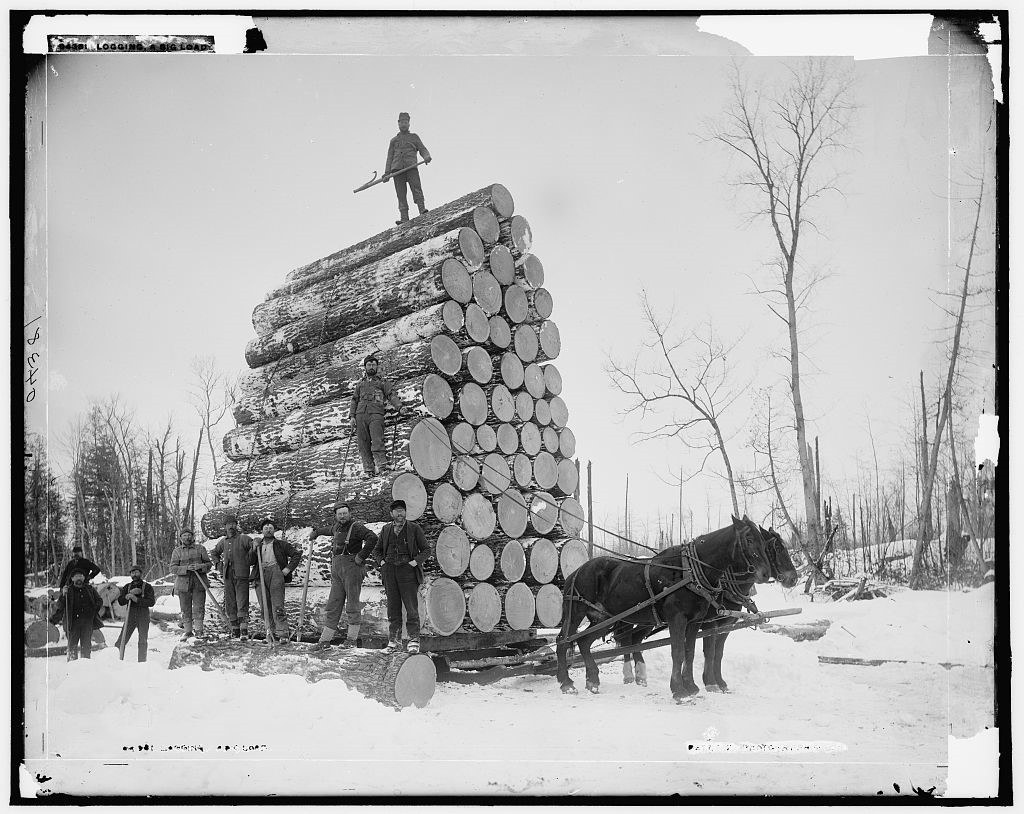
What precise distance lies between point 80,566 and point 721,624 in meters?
6.16

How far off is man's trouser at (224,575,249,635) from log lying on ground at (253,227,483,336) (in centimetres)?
329

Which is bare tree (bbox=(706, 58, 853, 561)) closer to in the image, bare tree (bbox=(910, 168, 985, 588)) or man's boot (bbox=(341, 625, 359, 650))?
bare tree (bbox=(910, 168, 985, 588))

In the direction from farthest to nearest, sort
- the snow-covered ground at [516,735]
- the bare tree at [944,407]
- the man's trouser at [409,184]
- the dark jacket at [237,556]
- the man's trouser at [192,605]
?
the man's trouser at [409,184]
the man's trouser at [192,605]
the dark jacket at [237,556]
the bare tree at [944,407]
the snow-covered ground at [516,735]

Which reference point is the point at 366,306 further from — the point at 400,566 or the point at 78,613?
the point at 78,613

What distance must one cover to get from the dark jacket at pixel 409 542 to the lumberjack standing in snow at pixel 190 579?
102 inches

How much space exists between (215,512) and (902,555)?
8.23 metres

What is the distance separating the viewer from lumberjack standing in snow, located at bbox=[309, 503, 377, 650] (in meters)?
8.04

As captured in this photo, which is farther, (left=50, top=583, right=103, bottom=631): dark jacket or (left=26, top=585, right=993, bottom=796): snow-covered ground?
(left=50, top=583, right=103, bottom=631): dark jacket

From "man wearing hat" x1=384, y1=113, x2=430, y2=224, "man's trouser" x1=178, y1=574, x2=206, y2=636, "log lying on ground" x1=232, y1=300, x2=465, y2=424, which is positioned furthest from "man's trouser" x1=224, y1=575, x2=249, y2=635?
"man wearing hat" x1=384, y1=113, x2=430, y2=224

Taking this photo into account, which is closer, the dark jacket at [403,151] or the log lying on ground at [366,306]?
the log lying on ground at [366,306]

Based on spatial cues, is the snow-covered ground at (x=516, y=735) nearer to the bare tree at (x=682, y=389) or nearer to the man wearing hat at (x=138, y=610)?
the man wearing hat at (x=138, y=610)

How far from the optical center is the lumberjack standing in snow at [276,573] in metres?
8.70

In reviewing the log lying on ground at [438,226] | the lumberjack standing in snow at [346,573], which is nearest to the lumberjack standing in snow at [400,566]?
the lumberjack standing in snow at [346,573]

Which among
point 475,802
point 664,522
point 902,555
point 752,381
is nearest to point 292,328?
point 475,802
